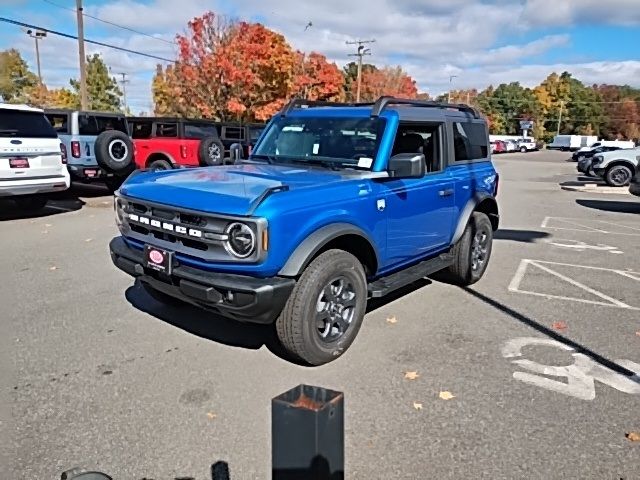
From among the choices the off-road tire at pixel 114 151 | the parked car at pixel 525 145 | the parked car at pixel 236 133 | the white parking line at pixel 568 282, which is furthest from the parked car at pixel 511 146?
the white parking line at pixel 568 282

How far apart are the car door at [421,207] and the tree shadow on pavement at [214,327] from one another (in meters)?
1.26

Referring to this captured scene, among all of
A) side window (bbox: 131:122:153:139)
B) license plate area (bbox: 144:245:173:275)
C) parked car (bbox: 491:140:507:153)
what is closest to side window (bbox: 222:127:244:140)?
side window (bbox: 131:122:153:139)

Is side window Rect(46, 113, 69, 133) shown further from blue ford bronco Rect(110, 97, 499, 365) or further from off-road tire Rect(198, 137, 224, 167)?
blue ford bronco Rect(110, 97, 499, 365)

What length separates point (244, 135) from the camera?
15.2 m

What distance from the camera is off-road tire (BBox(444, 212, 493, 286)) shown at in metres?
5.84

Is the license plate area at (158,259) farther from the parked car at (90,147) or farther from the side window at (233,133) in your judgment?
the side window at (233,133)

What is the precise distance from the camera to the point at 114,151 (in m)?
11.9

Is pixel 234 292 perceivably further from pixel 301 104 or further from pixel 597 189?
pixel 597 189

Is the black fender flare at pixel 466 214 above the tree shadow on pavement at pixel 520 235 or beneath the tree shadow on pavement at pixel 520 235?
above

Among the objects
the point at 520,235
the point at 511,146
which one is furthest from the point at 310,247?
the point at 511,146

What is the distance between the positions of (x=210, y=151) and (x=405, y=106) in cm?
853

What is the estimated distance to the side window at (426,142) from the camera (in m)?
5.01

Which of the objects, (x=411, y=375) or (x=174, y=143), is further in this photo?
(x=174, y=143)

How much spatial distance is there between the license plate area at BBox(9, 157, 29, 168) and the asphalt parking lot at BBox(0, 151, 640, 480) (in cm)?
315
